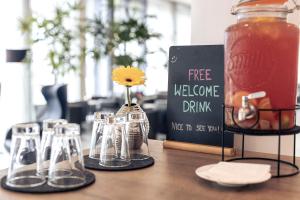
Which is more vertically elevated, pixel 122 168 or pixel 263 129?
pixel 263 129

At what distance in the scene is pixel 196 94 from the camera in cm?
108

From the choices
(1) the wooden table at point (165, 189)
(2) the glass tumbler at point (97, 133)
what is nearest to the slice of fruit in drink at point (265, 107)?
(1) the wooden table at point (165, 189)

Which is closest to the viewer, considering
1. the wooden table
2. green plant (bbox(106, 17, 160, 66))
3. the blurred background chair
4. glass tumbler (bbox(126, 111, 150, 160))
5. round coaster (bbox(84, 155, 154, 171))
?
the wooden table

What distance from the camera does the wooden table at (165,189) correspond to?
69 cm

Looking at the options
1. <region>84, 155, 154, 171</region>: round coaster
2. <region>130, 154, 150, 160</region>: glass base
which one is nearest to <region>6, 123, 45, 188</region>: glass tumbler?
<region>84, 155, 154, 171</region>: round coaster

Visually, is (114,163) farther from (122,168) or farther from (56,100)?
(56,100)

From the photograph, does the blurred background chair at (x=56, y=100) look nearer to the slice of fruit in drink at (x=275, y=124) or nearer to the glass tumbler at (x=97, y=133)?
the glass tumbler at (x=97, y=133)

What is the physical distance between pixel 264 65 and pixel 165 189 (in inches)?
12.5

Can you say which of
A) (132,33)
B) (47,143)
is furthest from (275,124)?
(132,33)

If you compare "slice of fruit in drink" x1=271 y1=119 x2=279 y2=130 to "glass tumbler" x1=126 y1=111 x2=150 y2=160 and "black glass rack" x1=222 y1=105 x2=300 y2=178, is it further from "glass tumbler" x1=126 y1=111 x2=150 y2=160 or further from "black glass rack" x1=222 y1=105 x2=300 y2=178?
"glass tumbler" x1=126 y1=111 x2=150 y2=160

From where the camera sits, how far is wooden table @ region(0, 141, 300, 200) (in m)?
0.69

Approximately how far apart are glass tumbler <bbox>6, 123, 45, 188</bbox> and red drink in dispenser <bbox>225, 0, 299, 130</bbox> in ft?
1.35

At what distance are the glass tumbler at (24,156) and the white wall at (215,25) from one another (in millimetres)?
588

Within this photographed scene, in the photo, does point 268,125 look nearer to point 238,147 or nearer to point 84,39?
point 238,147
